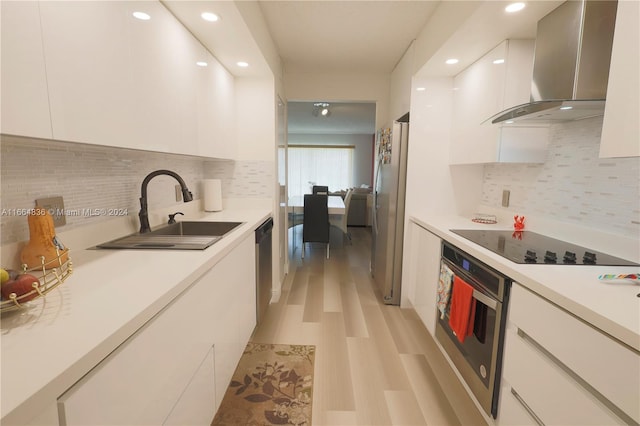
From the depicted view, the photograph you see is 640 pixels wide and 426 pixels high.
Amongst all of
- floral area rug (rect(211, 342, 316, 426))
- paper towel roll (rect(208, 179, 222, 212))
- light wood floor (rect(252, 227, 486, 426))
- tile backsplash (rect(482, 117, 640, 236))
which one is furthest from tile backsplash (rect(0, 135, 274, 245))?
tile backsplash (rect(482, 117, 640, 236))

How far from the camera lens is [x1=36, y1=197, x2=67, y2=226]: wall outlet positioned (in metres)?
1.11

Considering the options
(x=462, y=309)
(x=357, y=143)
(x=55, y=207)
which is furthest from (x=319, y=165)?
Answer: (x=55, y=207)

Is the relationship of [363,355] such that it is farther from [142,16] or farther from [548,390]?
[142,16]

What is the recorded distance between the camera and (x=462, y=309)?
1.58m

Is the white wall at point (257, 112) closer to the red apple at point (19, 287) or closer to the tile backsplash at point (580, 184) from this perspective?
the tile backsplash at point (580, 184)

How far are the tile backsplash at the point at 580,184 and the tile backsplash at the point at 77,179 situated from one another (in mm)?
2250

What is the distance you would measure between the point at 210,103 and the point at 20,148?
1.17 meters

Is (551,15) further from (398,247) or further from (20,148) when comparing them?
(20,148)

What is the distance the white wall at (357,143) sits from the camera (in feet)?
30.1

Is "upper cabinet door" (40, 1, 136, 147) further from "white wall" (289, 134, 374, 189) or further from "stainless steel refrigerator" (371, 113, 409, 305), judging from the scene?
"white wall" (289, 134, 374, 189)

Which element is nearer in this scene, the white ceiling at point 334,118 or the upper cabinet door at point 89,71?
the upper cabinet door at point 89,71

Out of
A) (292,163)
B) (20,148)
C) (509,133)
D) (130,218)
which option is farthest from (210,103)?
(292,163)

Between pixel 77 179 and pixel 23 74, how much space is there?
0.64 m

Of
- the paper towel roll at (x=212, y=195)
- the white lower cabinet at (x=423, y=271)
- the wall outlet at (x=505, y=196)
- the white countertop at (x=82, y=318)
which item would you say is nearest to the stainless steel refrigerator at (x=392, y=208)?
the white lower cabinet at (x=423, y=271)
